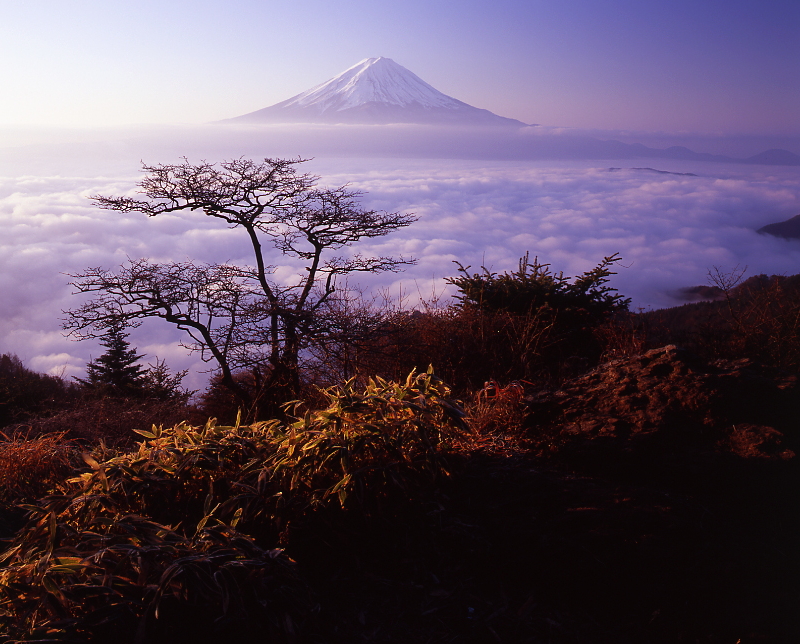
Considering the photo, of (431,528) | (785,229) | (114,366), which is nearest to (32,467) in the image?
(431,528)

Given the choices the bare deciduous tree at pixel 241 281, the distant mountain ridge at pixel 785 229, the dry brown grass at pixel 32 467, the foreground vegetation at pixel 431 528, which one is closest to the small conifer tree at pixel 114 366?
the bare deciduous tree at pixel 241 281

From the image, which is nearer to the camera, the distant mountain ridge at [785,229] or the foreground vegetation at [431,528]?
the foreground vegetation at [431,528]

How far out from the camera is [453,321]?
25.4 feet

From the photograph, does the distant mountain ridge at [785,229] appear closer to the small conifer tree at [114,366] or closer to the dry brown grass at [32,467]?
the small conifer tree at [114,366]

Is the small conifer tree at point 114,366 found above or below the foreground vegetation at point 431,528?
below

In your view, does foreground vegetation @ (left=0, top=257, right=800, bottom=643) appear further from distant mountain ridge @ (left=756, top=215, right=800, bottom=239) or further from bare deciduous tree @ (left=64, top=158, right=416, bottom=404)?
distant mountain ridge @ (left=756, top=215, right=800, bottom=239)

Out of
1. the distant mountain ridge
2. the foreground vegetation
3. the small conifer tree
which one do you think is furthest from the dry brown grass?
the distant mountain ridge

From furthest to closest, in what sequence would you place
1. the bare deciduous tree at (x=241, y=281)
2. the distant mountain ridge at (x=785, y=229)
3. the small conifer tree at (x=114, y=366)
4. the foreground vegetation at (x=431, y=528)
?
the distant mountain ridge at (x=785, y=229), the small conifer tree at (x=114, y=366), the bare deciduous tree at (x=241, y=281), the foreground vegetation at (x=431, y=528)

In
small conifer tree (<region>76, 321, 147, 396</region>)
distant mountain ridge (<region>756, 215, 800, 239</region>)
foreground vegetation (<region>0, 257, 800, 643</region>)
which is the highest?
foreground vegetation (<region>0, 257, 800, 643</region>)

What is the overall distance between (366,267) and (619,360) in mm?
13075

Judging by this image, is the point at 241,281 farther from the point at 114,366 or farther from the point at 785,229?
the point at 785,229

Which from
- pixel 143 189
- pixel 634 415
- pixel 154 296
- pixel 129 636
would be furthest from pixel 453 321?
pixel 143 189

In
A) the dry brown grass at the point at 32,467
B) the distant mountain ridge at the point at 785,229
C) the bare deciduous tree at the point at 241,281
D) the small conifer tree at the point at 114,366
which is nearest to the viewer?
the dry brown grass at the point at 32,467

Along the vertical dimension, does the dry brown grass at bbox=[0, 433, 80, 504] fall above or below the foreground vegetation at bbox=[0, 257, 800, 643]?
below
